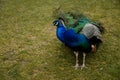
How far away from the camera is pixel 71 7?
846cm

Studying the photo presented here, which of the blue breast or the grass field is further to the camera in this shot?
the grass field

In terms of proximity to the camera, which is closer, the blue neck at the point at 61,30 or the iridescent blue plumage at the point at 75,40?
the iridescent blue plumage at the point at 75,40

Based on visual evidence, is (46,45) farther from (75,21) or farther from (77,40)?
(77,40)

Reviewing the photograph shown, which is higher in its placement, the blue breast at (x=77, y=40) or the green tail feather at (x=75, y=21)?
the green tail feather at (x=75, y=21)

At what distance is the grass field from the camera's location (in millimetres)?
5574

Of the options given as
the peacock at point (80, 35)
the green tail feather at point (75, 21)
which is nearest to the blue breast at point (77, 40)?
the peacock at point (80, 35)

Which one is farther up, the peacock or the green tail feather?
the green tail feather

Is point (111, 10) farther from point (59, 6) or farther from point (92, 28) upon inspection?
point (92, 28)

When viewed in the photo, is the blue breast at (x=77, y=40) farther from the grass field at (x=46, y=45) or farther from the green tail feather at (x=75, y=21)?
the grass field at (x=46, y=45)

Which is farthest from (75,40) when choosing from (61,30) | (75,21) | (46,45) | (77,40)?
(46,45)

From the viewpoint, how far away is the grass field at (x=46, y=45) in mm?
5574

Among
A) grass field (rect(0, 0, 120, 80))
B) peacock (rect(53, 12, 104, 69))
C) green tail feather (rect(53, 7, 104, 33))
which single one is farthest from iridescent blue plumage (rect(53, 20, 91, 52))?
grass field (rect(0, 0, 120, 80))

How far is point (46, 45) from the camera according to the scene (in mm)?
6523

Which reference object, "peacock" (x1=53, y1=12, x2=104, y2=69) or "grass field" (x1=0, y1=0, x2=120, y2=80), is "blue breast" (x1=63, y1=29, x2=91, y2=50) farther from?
"grass field" (x1=0, y1=0, x2=120, y2=80)
